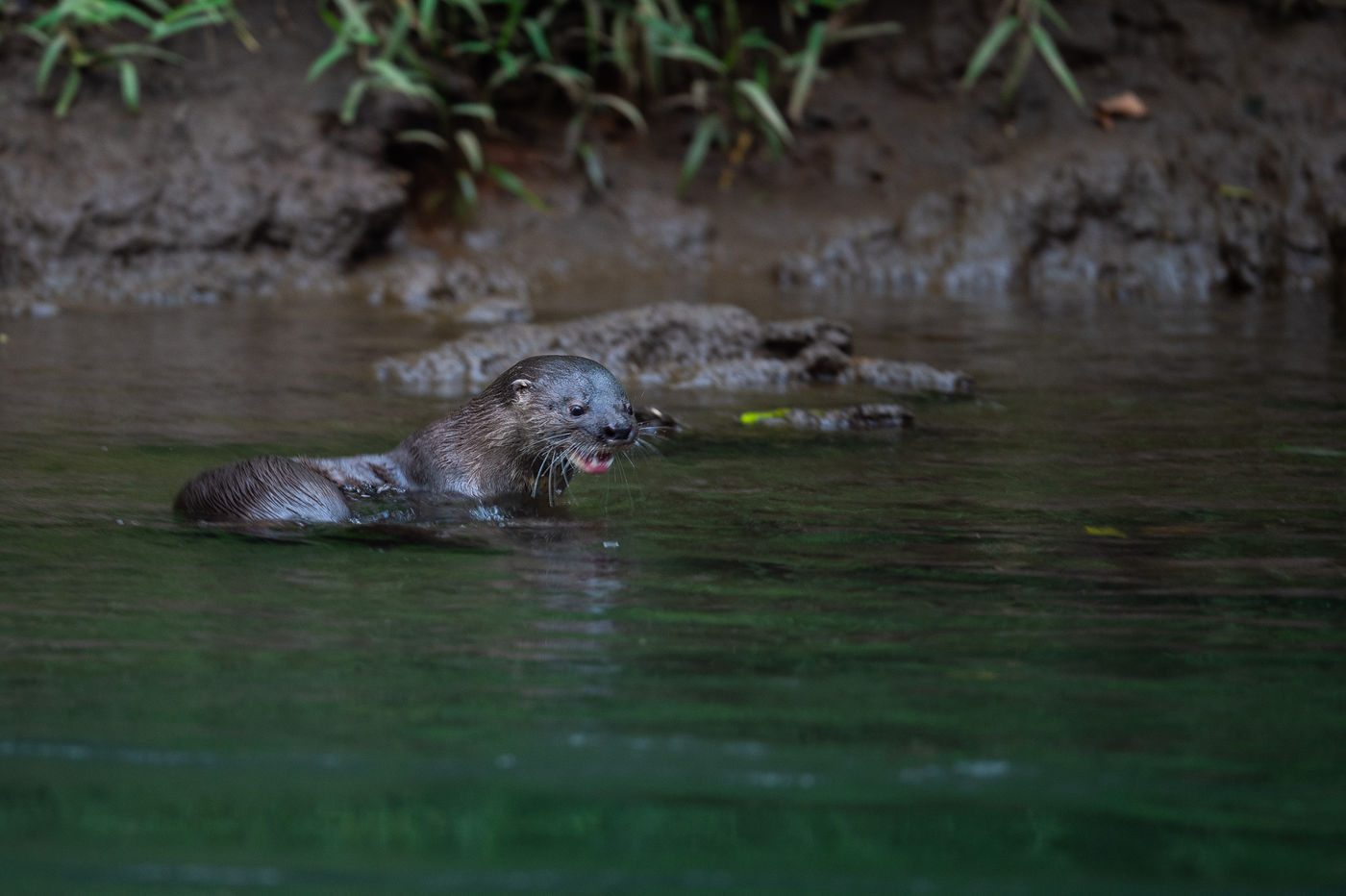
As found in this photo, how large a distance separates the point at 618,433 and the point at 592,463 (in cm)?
14

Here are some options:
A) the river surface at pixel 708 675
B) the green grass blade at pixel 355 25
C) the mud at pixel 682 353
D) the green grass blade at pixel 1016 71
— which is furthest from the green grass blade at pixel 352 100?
the river surface at pixel 708 675

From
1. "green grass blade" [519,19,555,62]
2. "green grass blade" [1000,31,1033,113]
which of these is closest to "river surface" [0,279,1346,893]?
"green grass blade" [519,19,555,62]

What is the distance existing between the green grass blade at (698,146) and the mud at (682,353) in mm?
3495

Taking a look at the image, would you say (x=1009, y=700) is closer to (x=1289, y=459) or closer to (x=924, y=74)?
(x=1289, y=459)

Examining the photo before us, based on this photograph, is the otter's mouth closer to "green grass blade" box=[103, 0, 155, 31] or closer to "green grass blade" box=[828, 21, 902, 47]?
"green grass blade" box=[103, 0, 155, 31]

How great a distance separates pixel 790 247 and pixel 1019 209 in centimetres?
148

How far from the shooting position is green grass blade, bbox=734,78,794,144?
383 inches

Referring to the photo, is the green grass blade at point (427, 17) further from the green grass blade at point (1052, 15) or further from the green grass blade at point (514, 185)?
the green grass blade at point (1052, 15)

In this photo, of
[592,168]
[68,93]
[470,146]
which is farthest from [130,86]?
[592,168]

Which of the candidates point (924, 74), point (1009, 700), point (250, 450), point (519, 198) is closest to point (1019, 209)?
point (924, 74)

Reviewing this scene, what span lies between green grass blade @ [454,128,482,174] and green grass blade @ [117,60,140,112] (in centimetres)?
189

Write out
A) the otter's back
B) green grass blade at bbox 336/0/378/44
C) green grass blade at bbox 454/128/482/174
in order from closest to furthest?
the otter's back < green grass blade at bbox 336/0/378/44 < green grass blade at bbox 454/128/482/174

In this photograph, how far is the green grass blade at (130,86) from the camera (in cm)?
903

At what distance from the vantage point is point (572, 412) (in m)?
4.48
